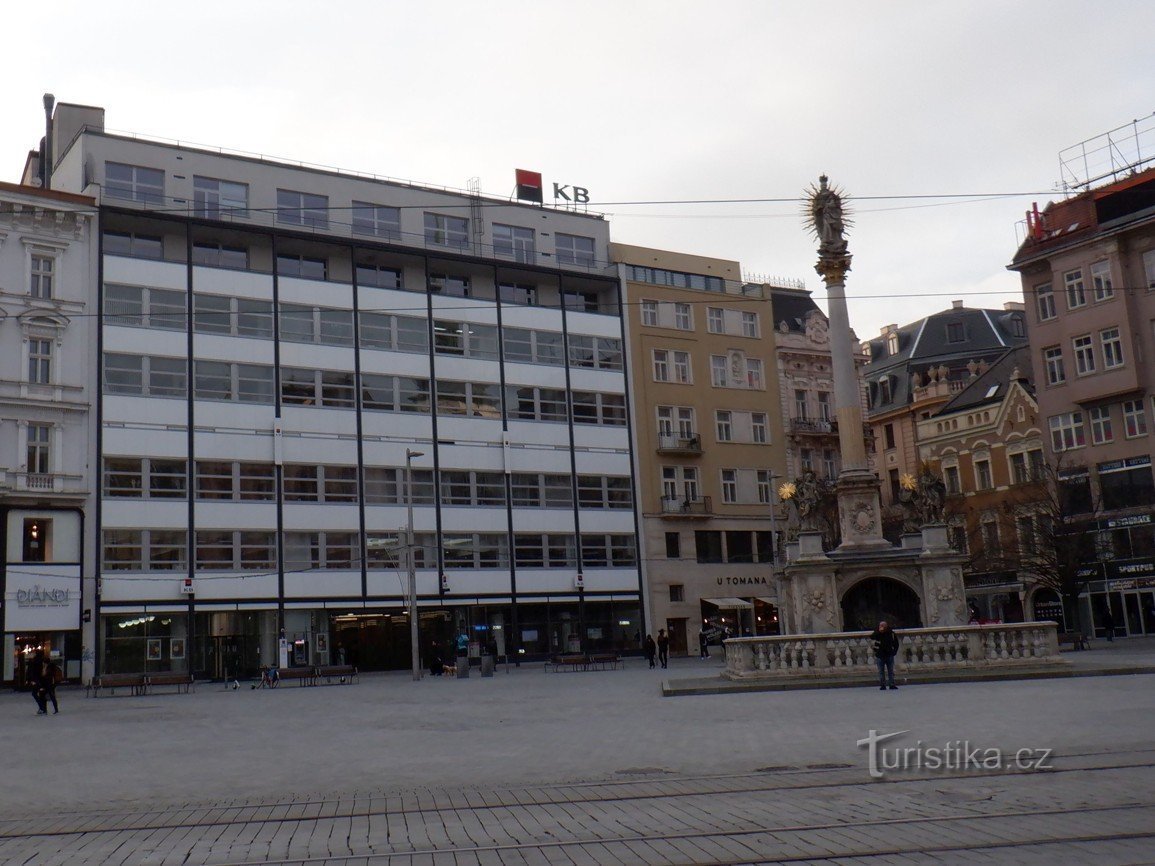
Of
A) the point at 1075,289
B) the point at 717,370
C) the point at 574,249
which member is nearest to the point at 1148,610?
the point at 1075,289

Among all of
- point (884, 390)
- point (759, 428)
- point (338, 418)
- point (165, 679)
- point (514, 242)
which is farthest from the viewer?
point (884, 390)

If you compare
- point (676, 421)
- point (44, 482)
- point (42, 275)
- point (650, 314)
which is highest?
point (650, 314)

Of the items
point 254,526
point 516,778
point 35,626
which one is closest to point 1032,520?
point 254,526

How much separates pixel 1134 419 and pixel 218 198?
42.9 m

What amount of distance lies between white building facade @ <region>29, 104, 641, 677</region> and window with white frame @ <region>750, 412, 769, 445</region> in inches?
341

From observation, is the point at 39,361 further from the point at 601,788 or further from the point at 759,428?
the point at 601,788

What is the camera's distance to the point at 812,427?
230 ft

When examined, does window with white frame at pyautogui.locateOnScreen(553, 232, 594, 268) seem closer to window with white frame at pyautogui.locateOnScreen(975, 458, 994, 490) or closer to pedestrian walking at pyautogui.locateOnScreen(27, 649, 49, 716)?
window with white frame at pyautogui.locateOnScreen(975, 458, 994, 490)

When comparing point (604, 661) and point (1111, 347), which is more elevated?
point (1111, 347)

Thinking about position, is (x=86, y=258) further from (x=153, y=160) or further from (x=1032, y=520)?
(x=1032, y=520)

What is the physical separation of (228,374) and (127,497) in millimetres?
6817

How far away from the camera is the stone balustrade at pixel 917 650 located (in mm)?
28266

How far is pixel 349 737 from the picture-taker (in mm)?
19938

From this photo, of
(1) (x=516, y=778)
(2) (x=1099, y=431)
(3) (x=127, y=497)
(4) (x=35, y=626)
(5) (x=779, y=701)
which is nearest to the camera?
(1) (x=516, y=778)
